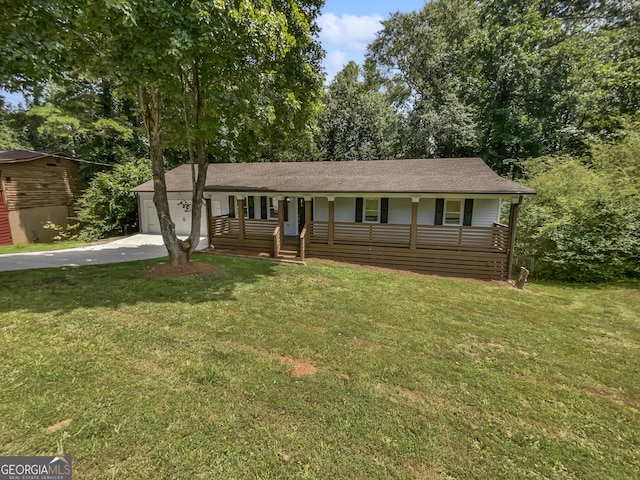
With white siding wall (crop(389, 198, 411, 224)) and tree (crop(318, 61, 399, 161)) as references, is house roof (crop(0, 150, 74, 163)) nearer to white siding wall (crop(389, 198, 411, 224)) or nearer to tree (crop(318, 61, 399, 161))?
tree (crop(318, 61, 399, 161))

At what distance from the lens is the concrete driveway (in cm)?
948

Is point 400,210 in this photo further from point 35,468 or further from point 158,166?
point 35,468

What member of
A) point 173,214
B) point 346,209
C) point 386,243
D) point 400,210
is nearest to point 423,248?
point 386,243

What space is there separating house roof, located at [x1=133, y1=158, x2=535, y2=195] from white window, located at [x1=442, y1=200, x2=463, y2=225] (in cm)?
105

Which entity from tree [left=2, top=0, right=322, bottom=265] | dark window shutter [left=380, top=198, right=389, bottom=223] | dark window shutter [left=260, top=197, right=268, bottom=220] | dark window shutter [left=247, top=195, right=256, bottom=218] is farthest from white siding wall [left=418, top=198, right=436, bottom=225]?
dark window shutter [left=247, top=195, right=256, bottom=218]

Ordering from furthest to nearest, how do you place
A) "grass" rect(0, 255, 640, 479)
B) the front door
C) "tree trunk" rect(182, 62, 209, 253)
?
the front door → "tree trunk" rect(182, 62, 209, 253) → "grass" rect(0, 255, 640, 479)

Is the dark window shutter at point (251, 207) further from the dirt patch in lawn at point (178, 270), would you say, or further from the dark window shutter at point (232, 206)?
the dirt patch in lawn at point (178, 270)

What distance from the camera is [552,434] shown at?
329cm

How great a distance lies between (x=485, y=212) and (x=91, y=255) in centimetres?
1542

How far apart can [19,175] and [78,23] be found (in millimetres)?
14319

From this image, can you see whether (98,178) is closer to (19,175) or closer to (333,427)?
(19,175)

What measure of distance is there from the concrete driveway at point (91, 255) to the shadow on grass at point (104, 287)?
3.95 feet

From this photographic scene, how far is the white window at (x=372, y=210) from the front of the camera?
13.1 m

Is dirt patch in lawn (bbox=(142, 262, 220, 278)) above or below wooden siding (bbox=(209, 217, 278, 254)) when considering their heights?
below
